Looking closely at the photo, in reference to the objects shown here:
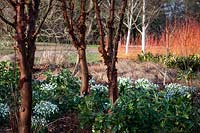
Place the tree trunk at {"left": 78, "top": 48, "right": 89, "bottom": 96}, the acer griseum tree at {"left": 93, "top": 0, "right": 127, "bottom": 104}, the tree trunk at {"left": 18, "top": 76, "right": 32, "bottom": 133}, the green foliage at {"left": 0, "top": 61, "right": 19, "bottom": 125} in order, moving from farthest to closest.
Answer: the tree trunk at {"left": 78, "top": 48, "right": 89, "bottom": 96} → the green foliage at {"left": 0, "top": 61, "right": 19, "bottom": 125} → the acer griseum tree at {"left": 93, "top": 0, "right": 127, "bottom": 104} → the tree trunk at {"left": 18, "top": 76, "right": 32, "bottom": 133}

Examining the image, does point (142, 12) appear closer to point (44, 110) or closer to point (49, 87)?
point (49, 87)

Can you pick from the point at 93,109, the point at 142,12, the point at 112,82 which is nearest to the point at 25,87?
the point at 112,82

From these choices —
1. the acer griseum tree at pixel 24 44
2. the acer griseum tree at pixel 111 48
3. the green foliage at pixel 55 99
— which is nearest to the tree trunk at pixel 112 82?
the acer griseum tree at pixel 111 48

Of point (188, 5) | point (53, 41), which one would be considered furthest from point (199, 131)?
point (188, 5)

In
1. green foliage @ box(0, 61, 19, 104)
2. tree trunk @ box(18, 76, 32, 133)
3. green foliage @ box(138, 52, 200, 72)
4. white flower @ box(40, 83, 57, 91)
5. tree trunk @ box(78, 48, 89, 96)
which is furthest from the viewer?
green foliage @ box(138, 52, 200, 72)

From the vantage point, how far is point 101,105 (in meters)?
4.65

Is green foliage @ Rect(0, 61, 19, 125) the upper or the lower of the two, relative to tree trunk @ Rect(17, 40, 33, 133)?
lower

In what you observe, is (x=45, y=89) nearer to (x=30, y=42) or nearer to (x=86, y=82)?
(x=86, y=82)

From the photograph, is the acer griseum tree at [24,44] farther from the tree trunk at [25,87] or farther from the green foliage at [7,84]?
the green foliage at [7,84]

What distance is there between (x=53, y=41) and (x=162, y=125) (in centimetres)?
1179

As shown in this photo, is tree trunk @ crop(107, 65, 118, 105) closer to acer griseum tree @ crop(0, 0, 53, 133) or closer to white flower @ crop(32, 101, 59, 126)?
white flower @ crop(32, 101, 59, 126)

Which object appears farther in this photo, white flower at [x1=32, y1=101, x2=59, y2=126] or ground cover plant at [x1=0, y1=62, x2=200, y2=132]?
white flower at [x1=32, y1=101, x2=59, y2=126]

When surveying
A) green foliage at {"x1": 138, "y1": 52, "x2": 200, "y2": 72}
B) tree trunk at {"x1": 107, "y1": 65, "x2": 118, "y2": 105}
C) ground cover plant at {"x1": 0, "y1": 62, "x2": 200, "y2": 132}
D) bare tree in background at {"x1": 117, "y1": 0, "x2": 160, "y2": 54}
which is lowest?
green foliage at {"x1": 138, "y1": 52, "x2": 200, "y2": 72}

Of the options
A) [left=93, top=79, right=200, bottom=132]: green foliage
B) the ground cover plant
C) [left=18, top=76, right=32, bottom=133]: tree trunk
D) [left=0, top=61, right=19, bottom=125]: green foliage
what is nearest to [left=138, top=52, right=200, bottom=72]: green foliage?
[left=0, top=61, right=19, bottom=125]: green foliage
